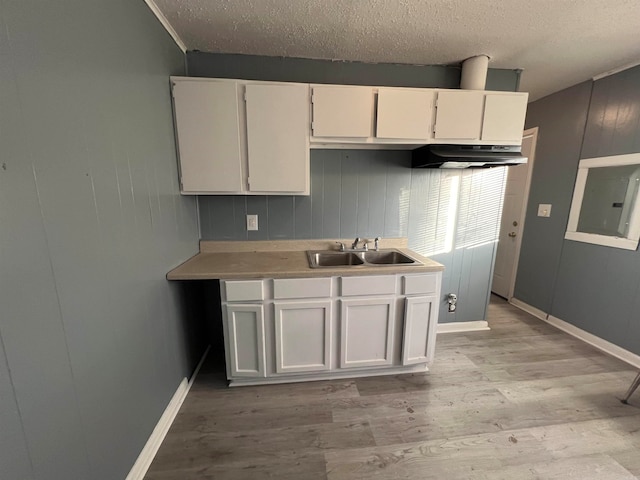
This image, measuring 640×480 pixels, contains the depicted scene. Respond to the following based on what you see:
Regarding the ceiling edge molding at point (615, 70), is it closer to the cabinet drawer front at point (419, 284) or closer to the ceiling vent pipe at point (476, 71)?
the ceiling vent pipe at point (476, 71)

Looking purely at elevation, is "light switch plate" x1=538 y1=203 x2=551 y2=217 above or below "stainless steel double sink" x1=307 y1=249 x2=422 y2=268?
above

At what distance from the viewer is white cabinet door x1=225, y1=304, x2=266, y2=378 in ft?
5.72

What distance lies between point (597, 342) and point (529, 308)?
736mm

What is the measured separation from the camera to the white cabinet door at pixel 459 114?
1.95 m

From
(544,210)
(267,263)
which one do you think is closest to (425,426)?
(267,263)

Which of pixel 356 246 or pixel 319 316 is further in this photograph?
pixel 356 246

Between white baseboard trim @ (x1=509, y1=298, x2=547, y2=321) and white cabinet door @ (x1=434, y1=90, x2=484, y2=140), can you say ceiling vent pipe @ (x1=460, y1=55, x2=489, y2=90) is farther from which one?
white baseboard trim @ (x1=509, y1=298, x2=547, y2=321)

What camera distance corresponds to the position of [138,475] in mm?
1259

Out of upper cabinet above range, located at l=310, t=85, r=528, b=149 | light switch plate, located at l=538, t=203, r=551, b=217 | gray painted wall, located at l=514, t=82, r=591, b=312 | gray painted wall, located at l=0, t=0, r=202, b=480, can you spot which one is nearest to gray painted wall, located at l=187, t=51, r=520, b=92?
upper cabinet above range, located at l=310, t=85, r=528, b=149

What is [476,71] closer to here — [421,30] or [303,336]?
[421,30]

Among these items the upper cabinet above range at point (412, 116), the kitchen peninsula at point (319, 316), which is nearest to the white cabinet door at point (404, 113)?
the upper cabinet above range at point (412, 116)

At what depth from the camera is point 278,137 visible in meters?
1.87

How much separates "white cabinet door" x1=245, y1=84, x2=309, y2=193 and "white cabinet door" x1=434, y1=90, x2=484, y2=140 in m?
1.01

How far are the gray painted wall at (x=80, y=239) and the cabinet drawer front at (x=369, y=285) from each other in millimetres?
1166
